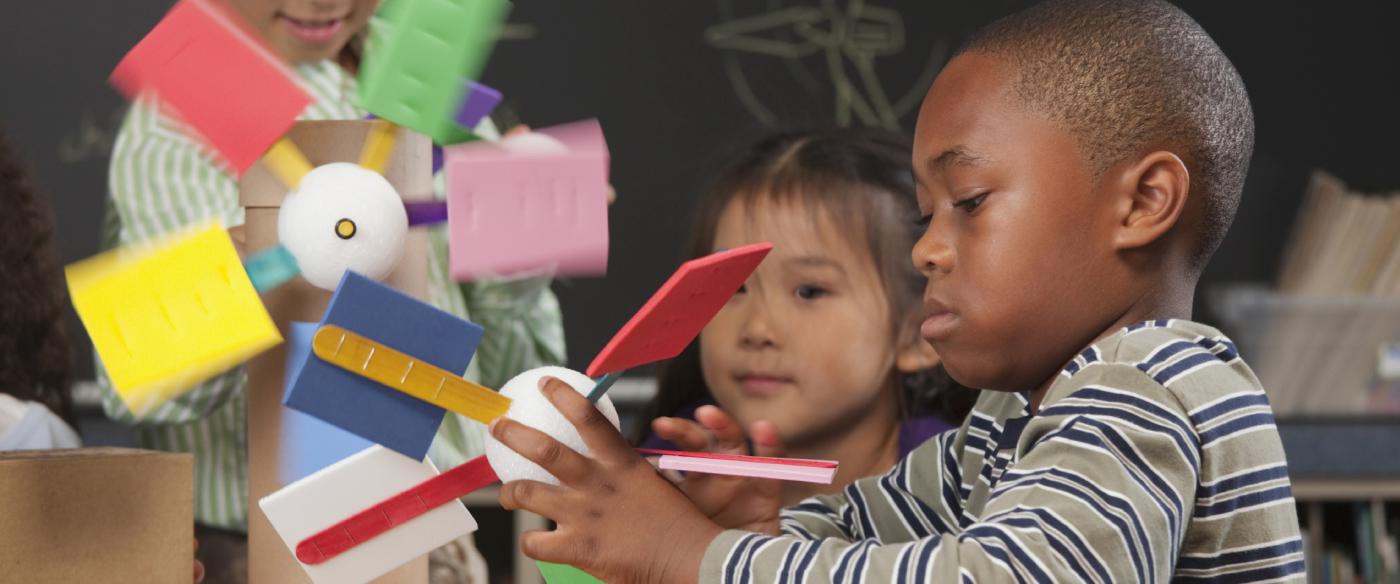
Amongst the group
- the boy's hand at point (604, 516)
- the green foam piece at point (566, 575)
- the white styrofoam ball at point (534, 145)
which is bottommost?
the green foam piece at point (566, 575)

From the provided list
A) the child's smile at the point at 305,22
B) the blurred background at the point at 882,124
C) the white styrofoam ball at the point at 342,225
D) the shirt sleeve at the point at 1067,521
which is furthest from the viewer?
the blurred background at the point at 882,124

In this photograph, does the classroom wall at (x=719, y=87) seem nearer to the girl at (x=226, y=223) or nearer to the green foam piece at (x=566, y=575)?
the girl at (x=226, y=223)

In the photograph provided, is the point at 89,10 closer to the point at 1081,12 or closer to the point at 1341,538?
the point at 1081,12

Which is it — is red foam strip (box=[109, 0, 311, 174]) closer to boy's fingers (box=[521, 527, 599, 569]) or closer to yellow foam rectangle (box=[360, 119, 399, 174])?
yellow foam rectangle (box=[360, 119, 399, 174])

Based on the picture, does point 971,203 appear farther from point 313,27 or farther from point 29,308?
point 29,308

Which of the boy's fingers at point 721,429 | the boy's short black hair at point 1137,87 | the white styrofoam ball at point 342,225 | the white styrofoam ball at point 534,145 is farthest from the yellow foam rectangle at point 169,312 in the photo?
the boy's short black hair at point 1137,87

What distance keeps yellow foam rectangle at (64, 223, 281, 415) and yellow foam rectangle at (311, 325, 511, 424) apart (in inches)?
3.4

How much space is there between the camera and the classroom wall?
2.12 metres

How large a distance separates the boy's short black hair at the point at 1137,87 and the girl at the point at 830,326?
20.1 inches

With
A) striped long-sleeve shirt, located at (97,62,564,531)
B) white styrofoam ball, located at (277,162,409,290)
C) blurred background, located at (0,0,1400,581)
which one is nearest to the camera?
white styrofoam ball, located at (277,162,409,290)

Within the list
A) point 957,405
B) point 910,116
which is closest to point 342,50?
point 957,405

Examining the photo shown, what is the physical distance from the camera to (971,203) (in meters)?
0.69

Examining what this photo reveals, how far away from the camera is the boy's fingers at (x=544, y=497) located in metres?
0.61

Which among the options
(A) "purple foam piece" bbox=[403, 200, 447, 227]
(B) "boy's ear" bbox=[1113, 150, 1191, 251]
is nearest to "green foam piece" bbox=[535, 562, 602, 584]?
(A) "purple foam piece" bbox=[403, 200, 447, 227]
